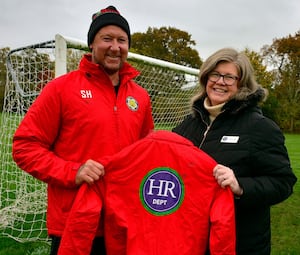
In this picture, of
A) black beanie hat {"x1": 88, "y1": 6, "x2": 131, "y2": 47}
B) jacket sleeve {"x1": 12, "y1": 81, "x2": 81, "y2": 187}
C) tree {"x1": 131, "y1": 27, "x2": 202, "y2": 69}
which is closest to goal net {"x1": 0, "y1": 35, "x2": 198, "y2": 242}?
black beanie hat {"x1": 88, "y1": 6, "x2": 131, "y2": 47}

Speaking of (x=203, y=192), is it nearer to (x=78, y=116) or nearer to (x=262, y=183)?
(x=262, y=183)

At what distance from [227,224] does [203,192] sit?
0.23 metres

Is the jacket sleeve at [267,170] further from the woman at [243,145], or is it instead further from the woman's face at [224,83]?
the woman's face at [224,83]

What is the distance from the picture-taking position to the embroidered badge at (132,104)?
2403 mm

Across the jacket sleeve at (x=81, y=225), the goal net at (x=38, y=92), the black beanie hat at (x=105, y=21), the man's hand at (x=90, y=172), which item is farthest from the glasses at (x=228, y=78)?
the goal net at (x=38, y=92)

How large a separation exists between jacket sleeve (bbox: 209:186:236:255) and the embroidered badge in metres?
0.82

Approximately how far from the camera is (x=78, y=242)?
2.02 m

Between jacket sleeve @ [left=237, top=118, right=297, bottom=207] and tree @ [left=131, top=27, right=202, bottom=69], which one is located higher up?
tree @ [left=131, top=27, right=202, bottom=69]

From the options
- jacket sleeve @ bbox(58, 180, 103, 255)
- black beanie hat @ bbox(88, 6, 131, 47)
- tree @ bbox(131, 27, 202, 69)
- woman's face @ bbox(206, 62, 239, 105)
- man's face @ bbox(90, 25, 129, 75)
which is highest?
tree @ bbox(131, 27, 202, 69)

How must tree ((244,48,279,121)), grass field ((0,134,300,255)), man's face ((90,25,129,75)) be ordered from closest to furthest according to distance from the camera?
man's face ((90,25,129,75))
grass field ((0,134,300,255))
tree ((244,48,279,121))

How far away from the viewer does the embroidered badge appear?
94.6 inches

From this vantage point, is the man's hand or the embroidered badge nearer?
the man's hand

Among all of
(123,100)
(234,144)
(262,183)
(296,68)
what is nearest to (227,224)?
(262,183)

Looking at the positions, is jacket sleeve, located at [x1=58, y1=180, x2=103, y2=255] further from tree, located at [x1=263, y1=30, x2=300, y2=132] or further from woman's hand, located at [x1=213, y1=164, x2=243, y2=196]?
tree, located at [x1=263, y1=30, x2=300, y2=132]
